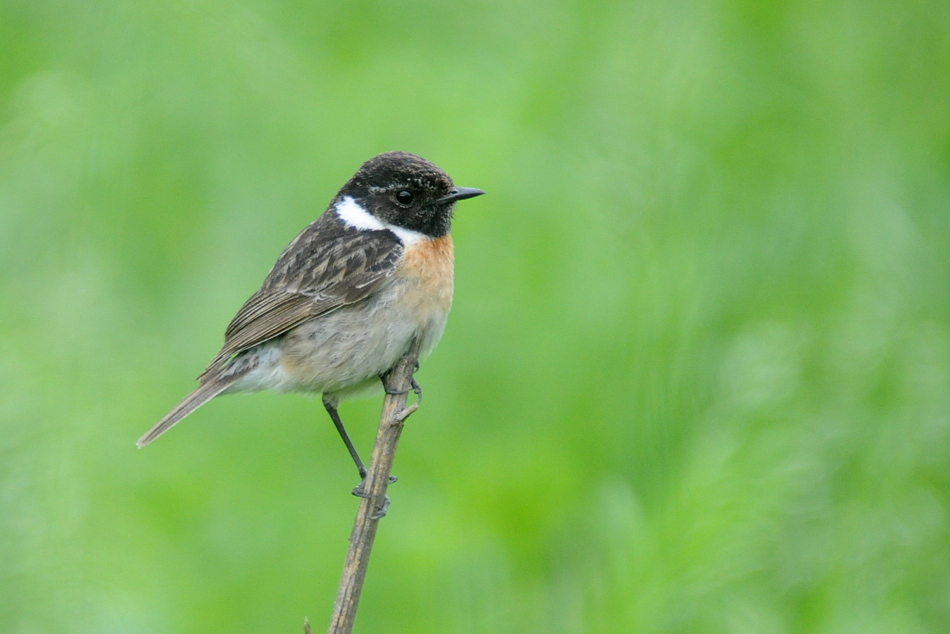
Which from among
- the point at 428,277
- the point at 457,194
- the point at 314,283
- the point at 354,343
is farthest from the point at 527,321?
the point at 314,283

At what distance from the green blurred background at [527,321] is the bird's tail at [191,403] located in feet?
0.82

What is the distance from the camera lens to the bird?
4328 millimetres

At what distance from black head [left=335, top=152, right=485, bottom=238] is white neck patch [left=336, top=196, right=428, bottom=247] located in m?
0.02

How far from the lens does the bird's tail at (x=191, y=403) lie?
13.2ft

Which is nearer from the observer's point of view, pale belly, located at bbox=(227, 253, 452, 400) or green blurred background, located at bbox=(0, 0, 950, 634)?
green blurred background, located at bbox=(0, 0, 950, 634)

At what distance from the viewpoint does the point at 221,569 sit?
4.48 m

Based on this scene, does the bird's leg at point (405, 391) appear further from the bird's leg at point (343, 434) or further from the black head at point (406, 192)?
the black head at point (406, 192)

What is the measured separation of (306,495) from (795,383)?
205cm

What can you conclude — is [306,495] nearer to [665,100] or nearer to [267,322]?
A: [267,322]

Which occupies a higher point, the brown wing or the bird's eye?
the bird's eye

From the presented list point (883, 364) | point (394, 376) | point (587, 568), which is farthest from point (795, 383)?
point (394, 376)

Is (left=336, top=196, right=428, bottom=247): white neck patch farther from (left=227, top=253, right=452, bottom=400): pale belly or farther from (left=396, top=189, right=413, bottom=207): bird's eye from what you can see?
(left=227, top=253, right=452, bottom=400): pale belly

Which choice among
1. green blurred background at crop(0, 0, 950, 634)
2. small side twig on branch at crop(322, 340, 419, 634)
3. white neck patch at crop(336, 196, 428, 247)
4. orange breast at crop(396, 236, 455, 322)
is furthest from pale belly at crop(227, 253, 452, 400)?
small side twig on branch at crop(322, 340, 419, 634)

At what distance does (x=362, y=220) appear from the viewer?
186 inches
